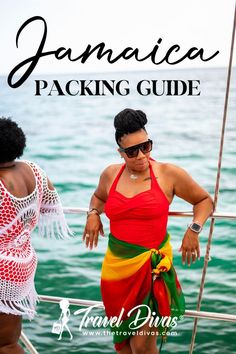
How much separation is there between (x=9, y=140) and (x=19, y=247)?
0.34m

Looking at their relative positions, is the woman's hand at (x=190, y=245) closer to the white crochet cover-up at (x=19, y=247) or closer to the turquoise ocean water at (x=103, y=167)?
the white crochet cover-up at (x=19, y=247)

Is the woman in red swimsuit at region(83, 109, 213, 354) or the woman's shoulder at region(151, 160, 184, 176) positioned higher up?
the woman's shoulder at region(151, 160, 184, 176)

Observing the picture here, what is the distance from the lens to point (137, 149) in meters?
2.07

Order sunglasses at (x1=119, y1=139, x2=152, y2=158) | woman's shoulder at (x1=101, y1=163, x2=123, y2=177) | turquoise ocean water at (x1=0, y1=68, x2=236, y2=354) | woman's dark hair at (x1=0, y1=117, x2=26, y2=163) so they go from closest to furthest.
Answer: woman's dark hair at (x1=0, y1=117, x2=26, y2=163)
sunglasses at (x1=119, y1=139, x2=152, y2=158)
woman's shoulder at (x1=101, y1=163, x2=123, y2=177)
turquoise ocean water at (x1=0, y1=68, x2=236, y2=354)

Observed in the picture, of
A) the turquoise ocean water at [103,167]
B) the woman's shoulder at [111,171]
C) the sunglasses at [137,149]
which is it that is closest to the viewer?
the sunglasses at [137,149]

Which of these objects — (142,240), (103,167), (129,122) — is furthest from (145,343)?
(103,167)

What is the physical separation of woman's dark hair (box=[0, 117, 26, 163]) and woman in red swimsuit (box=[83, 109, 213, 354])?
0.35 meters

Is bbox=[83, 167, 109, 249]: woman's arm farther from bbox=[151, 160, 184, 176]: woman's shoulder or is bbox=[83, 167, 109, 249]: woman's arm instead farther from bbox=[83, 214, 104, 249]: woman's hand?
bbox=[151, 160, 184, 176]: woman's shoulder

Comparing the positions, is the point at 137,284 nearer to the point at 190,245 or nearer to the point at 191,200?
the point at 190,245

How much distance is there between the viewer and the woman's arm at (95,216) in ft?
7.37

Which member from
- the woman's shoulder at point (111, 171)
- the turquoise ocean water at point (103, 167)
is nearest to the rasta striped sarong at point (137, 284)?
the woman's shoulder at point (111, 171)

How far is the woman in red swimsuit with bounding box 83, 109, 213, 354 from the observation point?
209 cm

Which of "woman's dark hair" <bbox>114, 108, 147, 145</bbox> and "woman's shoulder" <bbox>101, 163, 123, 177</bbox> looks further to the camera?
"woman's shoulder" <bbox>101, 163, 123, 177</bbox>

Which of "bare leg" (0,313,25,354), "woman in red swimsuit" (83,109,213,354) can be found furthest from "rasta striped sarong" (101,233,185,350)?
"bare leg" (0,313,25,354)
